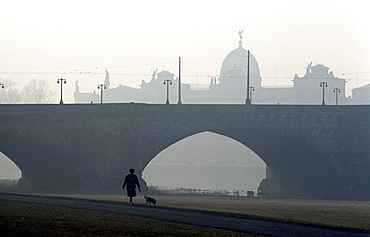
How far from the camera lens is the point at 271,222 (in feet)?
87.4

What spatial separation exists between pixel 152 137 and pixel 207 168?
70031 millimetres

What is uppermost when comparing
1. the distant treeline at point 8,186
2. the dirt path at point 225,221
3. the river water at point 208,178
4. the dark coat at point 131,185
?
the dark coat at point 131,185

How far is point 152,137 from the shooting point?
236 ft

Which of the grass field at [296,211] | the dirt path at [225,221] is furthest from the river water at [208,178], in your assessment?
the dirt path at [225,221]

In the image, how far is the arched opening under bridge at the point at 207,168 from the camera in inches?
3903

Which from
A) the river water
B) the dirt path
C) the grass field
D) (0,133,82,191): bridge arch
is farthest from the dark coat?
the river water

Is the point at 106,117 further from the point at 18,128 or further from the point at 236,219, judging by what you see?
the point at 236,219

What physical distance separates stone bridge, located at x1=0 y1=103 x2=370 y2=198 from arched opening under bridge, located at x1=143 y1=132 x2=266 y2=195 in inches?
294

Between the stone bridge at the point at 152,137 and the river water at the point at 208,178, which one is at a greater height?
the stone bridge at the point at 152,137

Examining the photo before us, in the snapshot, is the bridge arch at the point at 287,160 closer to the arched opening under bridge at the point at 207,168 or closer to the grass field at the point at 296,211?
the arched opening under bridge at the point at 207,168

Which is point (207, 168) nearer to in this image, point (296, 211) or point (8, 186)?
point (8, 186)

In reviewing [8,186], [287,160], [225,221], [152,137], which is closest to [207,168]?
[287,160]

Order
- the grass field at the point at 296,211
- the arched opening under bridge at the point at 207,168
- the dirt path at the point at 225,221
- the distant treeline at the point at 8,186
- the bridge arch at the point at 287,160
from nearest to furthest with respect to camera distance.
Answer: the dirt path at the point at 225,221 < the grass field at the point at 296,211 < the distant treeline at the point at 8,186 < the bridge arch at the point at 287,160 < the arched opening under bridge at the point at 207,168

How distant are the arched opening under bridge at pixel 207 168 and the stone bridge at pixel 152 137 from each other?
7462 millimetres
